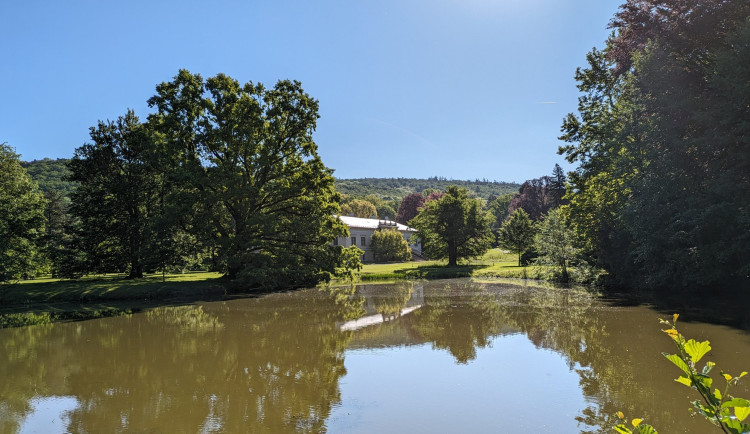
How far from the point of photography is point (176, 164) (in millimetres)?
26453

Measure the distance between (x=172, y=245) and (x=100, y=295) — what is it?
506cm

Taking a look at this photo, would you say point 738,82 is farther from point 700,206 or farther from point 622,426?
point 622,426

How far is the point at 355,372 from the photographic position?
8.77 meters

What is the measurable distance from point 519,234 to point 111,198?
1333 inches

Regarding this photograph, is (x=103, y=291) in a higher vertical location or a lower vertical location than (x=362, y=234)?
lower

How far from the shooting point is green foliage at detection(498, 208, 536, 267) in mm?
42781

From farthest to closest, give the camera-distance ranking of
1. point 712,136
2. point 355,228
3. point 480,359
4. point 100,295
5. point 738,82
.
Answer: point 355,228 → point 100,295 → point 712,136 → point 738,82 → point 480,359

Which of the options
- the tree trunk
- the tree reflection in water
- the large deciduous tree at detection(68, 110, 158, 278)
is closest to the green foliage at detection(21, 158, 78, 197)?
the large deciduous tree at detection(68, 110, 158, 278)

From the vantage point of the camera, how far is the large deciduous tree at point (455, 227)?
142 feet

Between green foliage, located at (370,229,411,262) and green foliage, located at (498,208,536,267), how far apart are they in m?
13.7

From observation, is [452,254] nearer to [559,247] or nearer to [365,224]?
[559,247]

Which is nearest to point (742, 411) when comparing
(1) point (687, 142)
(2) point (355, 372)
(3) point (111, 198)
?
(2) point (355, 372)

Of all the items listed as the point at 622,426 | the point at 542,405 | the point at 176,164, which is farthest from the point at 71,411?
the point at 176,164

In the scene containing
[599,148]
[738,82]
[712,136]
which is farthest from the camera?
[599,148]
